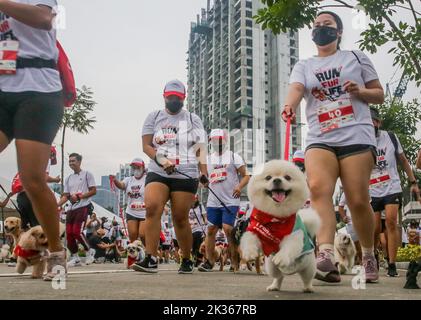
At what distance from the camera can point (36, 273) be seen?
572 cm

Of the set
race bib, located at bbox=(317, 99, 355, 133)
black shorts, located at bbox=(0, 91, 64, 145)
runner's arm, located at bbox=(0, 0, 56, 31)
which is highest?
runner's arm, located at bbox=(0, 0, 56, 31)

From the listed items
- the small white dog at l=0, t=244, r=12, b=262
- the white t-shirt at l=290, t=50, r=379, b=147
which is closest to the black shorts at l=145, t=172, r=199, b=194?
the white t-shirt at l=290, t=50, r=379, b=147

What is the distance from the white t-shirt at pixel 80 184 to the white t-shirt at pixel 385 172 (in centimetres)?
580

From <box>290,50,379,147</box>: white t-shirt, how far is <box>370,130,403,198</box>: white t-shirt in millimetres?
2700

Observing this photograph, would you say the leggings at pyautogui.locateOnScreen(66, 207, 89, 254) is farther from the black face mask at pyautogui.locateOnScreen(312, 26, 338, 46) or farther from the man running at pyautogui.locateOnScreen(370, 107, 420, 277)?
the black face mask at pyautogui.locateOnScreen(312, 26, 338, 46)

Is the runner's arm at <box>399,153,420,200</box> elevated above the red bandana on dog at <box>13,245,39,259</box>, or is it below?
above

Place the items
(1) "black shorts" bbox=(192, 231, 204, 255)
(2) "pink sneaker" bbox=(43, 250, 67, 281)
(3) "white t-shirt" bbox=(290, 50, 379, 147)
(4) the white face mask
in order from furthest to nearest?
1. (1) "black shorts" bbox=(192, 231, 204, 255)
2. (4) the white face mask
3. (3) "white t-shirt" bbox=(290, 50, 379, 147)
4. (2) "pink sneaker" bbox=(43, 250, 67, 281)

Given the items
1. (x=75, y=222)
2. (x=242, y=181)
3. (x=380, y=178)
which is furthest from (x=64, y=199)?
(x=380, y=178)

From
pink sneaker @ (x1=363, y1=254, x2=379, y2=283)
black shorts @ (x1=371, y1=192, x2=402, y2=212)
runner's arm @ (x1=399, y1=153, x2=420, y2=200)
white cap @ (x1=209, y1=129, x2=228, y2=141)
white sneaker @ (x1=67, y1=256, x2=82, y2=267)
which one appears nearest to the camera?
pink sneaker @ (x1=363, y1=254, x2=379, y2=283)

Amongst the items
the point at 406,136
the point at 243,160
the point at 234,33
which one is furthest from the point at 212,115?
the point at 243,160

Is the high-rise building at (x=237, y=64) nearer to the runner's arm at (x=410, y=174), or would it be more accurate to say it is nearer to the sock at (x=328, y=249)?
the runner's arm at (x=410, y=174)

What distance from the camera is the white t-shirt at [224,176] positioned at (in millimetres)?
8984

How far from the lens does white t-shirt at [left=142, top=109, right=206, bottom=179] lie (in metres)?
6.43

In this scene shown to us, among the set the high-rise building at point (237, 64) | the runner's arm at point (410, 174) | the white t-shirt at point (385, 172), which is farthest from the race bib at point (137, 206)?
the high-rise building at point (237, 64)
